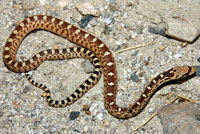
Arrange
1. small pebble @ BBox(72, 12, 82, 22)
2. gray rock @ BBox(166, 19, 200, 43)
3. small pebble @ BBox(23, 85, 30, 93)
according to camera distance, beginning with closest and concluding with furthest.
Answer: small pebble @ BBox(23, 85, 30, 93)
gray rock @ BBox(166, 19, 200, 43)
small pebble @ BBox(72, 12, 82, 22)

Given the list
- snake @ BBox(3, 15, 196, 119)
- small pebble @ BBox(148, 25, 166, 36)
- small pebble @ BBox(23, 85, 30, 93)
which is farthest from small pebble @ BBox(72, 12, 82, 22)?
small pebble @ BBox(23, 85, 30, 93)

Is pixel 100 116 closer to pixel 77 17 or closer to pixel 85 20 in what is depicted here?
pixel 85 20

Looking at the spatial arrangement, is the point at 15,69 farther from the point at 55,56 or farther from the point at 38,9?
the point at 38,9

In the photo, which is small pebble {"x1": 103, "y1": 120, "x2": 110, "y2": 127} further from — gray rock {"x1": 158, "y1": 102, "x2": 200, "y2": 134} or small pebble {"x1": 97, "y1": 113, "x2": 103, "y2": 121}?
gray rock {"x1": 158, "y1": 102, "x2": 200, "y2": 134}

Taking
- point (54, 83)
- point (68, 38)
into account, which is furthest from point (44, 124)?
point (68, 38)

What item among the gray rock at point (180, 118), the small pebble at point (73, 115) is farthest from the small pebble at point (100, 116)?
the gray rock at point (180, 118)

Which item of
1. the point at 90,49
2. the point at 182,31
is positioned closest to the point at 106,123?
the point at 90,49
